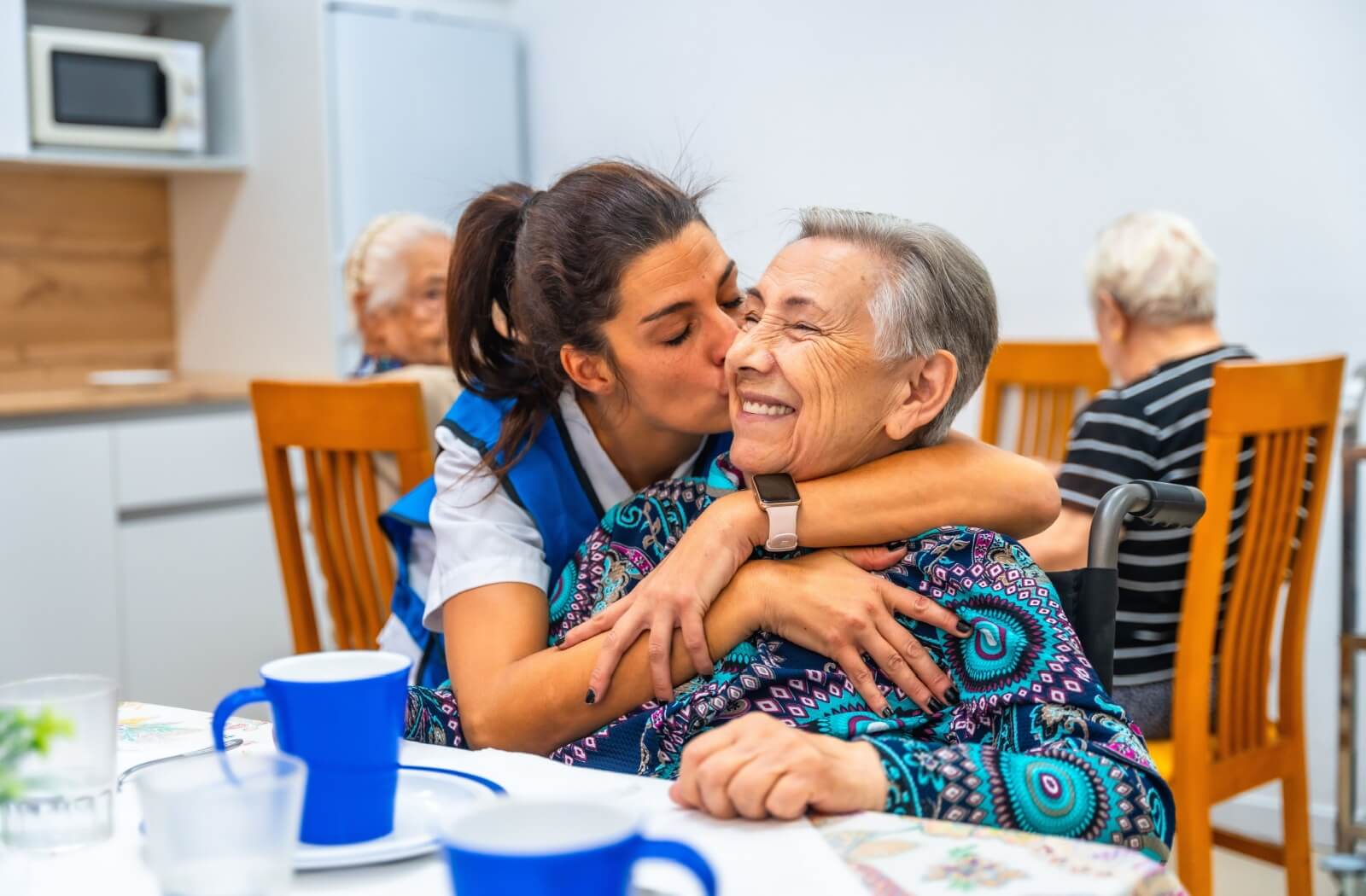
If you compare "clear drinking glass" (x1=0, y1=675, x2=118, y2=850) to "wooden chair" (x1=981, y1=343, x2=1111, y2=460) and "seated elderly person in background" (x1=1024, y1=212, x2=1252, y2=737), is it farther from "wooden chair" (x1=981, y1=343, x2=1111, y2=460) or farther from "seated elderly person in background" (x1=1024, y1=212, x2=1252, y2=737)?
"wooden chair" (x1=981, y1=343, x2=1111, y2=460)

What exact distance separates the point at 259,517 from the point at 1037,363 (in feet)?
6.36

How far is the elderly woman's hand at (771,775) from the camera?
83 cm

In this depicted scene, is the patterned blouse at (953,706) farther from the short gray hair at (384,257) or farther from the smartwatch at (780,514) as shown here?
the short gray hair at (384,257)

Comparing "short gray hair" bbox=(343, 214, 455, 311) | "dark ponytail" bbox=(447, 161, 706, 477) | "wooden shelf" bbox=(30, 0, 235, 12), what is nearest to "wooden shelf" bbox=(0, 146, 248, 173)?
"wooden shelf" bbox=(30, 0, 235, 12)

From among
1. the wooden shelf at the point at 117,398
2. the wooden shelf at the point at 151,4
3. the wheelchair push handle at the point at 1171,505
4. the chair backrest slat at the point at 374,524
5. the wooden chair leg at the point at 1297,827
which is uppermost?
the wooden shelf at the point at 151,4

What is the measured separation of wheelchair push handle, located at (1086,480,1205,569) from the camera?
1.15 metres

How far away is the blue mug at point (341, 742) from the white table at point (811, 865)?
3cm

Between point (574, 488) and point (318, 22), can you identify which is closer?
point (574, 488)

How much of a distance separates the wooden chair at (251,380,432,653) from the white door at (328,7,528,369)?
143 centimetres

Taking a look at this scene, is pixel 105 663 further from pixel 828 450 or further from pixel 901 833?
pixel 901 833

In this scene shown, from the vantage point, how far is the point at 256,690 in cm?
80

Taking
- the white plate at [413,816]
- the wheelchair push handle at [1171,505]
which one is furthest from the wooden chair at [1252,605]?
the white plate at [413,816]

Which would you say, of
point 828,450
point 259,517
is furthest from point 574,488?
point 259,517

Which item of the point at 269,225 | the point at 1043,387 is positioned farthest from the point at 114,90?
the point at 1043,387
